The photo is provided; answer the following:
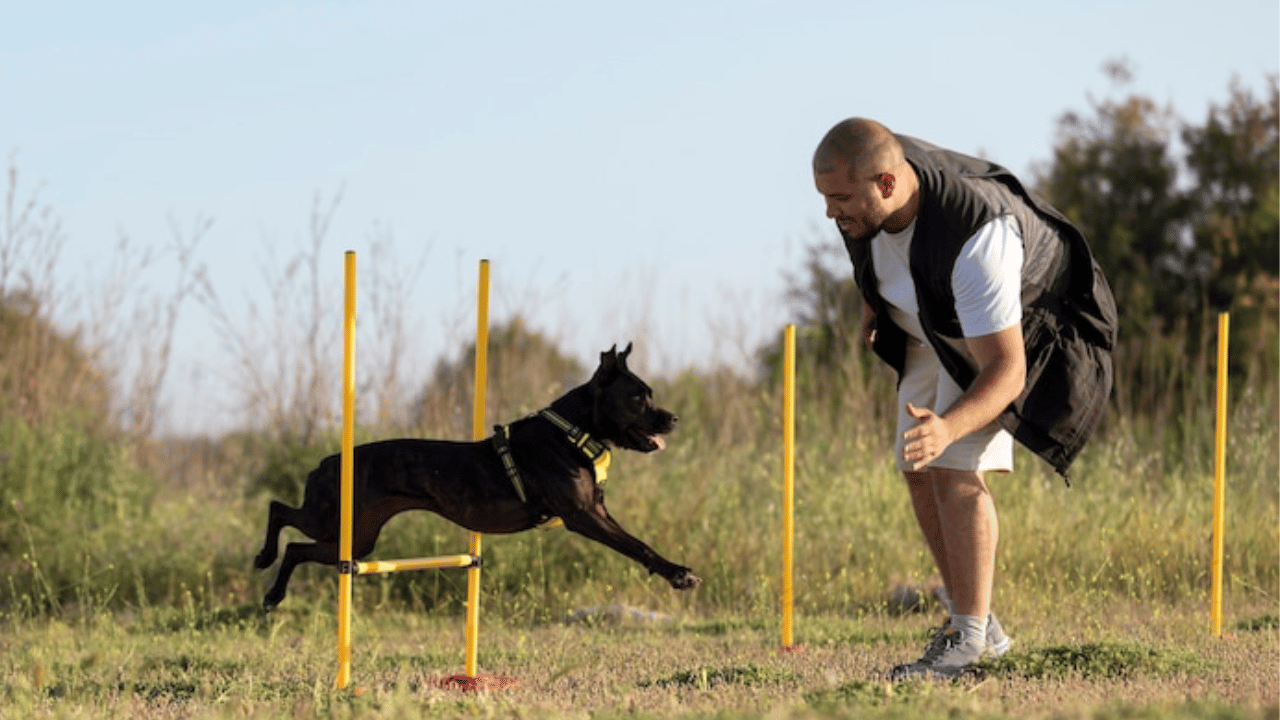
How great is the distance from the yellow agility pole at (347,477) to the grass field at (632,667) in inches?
6.2

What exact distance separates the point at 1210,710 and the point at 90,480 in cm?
731

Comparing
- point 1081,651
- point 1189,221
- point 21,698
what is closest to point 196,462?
point 21,698

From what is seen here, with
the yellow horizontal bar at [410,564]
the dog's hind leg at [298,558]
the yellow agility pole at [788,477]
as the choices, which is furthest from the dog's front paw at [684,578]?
the yellow agility pole at [788,477]

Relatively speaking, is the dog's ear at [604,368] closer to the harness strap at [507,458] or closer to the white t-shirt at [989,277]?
the harness strap at [507,458]

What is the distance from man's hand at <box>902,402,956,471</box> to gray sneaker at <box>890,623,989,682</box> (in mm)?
961

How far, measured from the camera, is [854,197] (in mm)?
4566

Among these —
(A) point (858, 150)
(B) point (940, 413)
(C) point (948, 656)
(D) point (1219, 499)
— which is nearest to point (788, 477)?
(B) point (940, 413)

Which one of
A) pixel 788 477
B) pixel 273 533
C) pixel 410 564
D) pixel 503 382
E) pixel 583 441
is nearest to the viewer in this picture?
pixel 583 441

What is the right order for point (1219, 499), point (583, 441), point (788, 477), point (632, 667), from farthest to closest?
point (1219, 499), point (788, 477), point (632, 667), point (583, 441)

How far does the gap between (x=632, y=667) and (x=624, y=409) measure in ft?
4.58

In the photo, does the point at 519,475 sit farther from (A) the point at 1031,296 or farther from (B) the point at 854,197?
(A) the point at 1031,296

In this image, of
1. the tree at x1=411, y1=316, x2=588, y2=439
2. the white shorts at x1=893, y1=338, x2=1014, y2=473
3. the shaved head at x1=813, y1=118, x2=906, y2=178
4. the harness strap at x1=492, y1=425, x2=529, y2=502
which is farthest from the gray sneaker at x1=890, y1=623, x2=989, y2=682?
the tree at x1=411, y1=316, x2=588, y2=439

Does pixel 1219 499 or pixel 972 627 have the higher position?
pixel 1219 499

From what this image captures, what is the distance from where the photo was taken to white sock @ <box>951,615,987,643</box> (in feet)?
15.8
